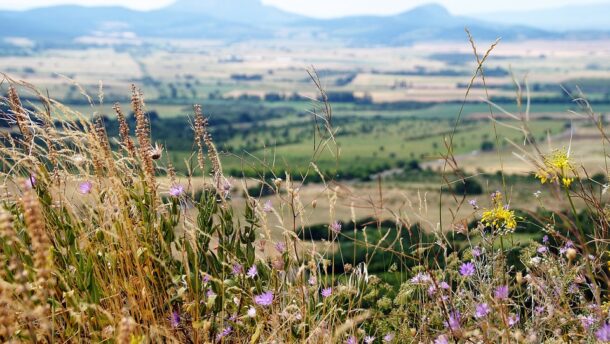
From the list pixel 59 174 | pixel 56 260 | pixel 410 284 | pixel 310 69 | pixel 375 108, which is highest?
pixel 310 69

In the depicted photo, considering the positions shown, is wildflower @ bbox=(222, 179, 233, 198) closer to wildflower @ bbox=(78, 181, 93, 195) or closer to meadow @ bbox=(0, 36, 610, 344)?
meadow @ bbox=(0, 36, 610, 344)

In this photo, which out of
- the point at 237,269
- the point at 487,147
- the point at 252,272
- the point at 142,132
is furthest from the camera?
the point at 487,147

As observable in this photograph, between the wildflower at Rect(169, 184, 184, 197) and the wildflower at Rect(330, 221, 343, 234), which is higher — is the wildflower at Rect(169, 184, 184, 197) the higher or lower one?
the higher one

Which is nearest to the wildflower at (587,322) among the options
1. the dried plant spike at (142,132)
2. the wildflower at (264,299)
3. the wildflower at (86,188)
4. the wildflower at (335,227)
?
the wildflower at (335,227)

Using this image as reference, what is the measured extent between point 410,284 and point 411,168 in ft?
268

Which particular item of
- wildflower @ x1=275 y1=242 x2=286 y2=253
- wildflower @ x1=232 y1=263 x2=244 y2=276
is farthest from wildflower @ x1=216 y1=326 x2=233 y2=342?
wildflower @ x1=275 y1=242 x2=286 y2=253

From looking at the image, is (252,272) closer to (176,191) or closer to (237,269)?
(237,269)

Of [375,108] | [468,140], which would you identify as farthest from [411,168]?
Result: [375,108]

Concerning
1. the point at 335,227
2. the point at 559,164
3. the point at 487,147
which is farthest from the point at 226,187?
the point at 487,147

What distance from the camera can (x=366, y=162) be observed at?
8712 centimetres

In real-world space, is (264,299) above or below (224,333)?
above

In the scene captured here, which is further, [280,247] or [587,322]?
[280,247]

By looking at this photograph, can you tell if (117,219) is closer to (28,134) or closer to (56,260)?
(56,260)

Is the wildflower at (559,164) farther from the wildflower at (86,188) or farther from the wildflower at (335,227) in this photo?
the wildflower at (86,188)
